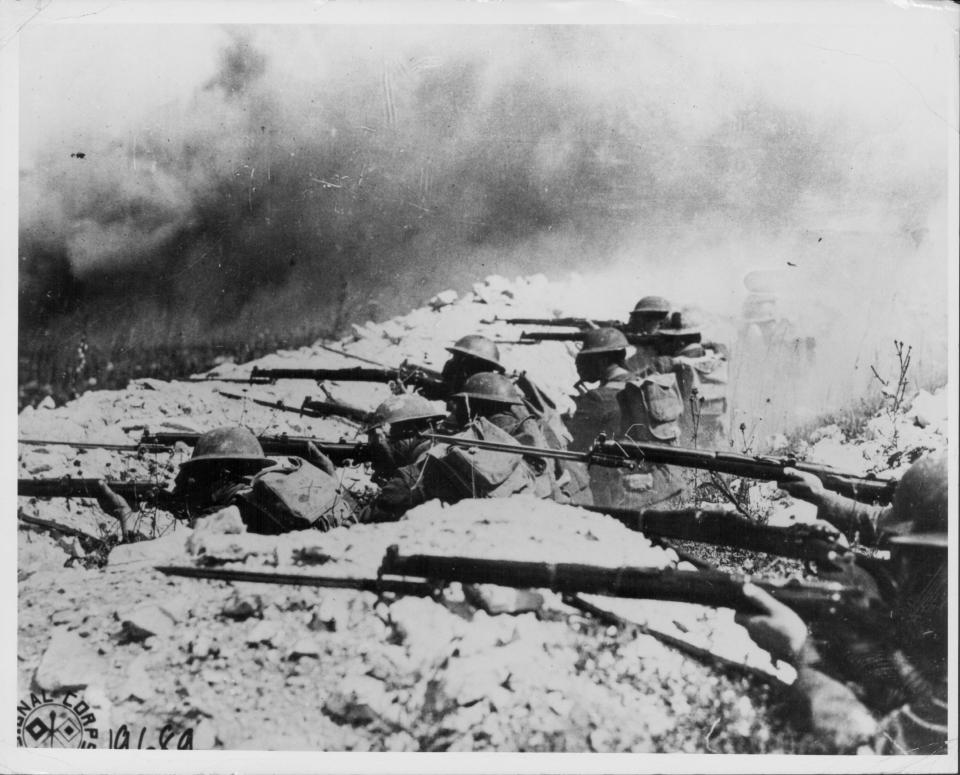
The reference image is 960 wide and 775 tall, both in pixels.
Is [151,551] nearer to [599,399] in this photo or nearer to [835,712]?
[599,399]

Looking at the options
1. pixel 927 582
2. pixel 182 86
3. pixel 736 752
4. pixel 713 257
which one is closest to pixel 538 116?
pixel 713 257

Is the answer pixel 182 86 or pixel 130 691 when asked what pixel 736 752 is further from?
pixel 182 86

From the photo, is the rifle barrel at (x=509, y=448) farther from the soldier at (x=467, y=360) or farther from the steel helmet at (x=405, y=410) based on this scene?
the soldier at (x=467, y=360)

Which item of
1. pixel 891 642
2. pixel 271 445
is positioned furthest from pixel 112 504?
pixel 891 642

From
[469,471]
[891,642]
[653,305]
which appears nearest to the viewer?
[891,642]

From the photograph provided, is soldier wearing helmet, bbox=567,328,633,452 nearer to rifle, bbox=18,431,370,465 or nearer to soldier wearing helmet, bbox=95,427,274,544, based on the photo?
rifle, bbox=18,431,370,465

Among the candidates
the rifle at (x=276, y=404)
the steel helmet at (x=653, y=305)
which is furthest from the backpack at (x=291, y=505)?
the steel helmet at (x=653, y=305)
